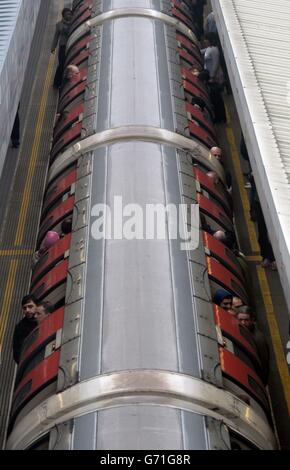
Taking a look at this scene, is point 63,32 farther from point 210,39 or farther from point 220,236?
point 220,236

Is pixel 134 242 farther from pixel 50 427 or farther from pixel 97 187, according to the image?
pixel 50 427

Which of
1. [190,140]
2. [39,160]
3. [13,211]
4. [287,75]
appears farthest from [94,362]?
[39,160]

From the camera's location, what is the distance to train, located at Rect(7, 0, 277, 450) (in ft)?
29.6

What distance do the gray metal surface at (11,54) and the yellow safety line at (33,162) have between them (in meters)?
1.80

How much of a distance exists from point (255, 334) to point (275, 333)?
2460mm

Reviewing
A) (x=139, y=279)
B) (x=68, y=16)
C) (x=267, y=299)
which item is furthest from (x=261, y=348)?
(x=68, y=16)

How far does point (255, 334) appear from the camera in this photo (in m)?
11.9

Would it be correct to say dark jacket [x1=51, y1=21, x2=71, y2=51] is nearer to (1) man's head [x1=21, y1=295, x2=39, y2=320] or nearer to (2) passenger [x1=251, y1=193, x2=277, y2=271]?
(2) passenger [x1=251, y1=193, x2=277, y2=271]

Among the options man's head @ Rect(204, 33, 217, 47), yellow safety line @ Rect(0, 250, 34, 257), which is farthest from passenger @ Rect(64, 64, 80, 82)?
man's head @ Rect(204, 33, 217, 47)

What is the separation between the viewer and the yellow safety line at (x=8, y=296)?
567 inches

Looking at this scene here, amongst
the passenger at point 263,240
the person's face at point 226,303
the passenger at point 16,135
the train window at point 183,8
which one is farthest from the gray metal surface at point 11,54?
the person's face at point 226,303

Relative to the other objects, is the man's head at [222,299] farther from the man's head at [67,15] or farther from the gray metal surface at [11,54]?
the man's head at [67,15]

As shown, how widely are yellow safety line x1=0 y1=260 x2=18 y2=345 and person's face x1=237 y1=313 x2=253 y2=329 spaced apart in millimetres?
4120

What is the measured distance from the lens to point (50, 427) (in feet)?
30.6
